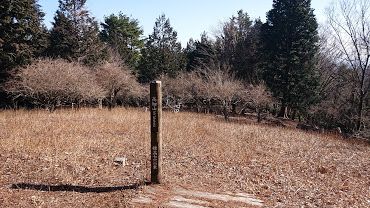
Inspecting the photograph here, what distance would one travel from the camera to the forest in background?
1708 centimetres

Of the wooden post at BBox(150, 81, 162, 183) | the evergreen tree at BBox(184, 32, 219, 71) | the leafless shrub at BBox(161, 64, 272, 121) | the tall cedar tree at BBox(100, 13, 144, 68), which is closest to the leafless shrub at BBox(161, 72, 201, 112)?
the leafless shrub at BBox(161, 64, 272, 121)

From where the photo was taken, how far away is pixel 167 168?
5973 mm

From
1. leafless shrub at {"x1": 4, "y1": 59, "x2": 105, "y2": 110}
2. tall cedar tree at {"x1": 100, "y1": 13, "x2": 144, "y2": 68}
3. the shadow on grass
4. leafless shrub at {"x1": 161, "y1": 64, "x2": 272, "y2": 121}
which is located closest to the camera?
the shadow on grass

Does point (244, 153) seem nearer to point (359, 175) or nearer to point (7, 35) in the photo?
point (359, 175)

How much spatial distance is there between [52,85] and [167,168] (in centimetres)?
1249

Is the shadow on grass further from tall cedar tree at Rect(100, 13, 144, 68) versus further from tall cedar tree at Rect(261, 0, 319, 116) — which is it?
tall cedar tree at Rect(100, 13, 144, 68)

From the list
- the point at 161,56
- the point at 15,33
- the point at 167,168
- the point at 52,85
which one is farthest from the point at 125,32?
the point at 167,168

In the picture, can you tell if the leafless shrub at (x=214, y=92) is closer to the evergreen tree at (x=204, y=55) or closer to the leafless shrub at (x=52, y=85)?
the evergreen tree at (x=204, y=55)

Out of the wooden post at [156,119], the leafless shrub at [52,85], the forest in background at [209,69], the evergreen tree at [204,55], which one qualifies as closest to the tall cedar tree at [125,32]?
the forest in background at [209,69]

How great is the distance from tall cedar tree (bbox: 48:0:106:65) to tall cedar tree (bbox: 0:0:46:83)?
384 cm

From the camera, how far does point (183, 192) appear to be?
4504 millimetres

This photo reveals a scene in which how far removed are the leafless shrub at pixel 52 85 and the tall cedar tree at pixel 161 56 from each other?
46.4ft

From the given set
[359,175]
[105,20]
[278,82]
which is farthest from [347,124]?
[105,20]

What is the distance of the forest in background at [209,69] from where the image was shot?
17.1m
